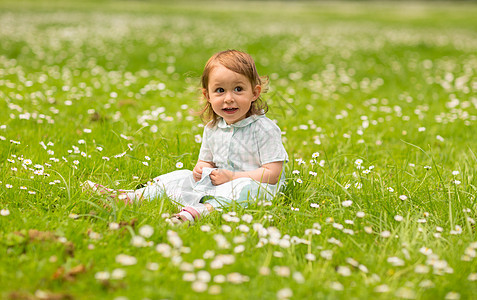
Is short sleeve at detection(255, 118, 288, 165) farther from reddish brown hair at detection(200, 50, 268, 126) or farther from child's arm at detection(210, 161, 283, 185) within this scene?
reddish brown hair at detection(200, 50, 268, 126)

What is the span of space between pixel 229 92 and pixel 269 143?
0.51m

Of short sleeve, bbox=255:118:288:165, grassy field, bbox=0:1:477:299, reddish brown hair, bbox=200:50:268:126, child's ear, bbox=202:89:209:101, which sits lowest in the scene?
grassy field, bbox=0:1:477:299

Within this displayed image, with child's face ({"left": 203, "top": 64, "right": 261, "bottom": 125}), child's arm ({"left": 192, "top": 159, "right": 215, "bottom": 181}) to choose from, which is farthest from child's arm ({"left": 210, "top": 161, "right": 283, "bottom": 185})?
child's face ({"left": 203, "top": 64, "right": 261, "bottom": 125})

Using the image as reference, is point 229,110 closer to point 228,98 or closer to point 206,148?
point 228,98

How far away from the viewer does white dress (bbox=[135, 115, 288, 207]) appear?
343cm

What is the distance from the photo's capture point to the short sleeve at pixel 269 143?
356 centimetres

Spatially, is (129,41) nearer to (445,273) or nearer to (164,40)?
(164,40)

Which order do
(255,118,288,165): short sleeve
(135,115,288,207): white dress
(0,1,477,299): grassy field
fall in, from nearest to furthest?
(0,1,477,299): grassy field → (135,115,288,207): white dress → (255,118,288,165): short sleeve

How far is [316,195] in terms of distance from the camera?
3.59 m

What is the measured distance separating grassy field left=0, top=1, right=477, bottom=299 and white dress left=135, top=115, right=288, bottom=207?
7.1 inches

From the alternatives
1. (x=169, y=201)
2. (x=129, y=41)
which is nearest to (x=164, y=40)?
(x=129, y=41)

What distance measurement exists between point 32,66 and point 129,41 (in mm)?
4358

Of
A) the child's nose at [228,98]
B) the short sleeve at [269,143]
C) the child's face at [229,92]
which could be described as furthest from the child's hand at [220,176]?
the child's nose at [228,98]

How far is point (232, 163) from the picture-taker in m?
3.70
